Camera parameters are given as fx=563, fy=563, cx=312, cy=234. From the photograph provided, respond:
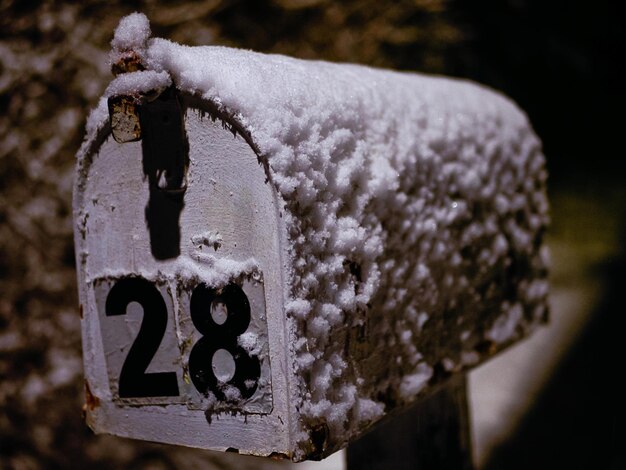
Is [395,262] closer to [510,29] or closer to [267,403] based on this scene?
[267,403]

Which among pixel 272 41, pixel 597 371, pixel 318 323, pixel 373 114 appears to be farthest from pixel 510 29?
pixel 318 323

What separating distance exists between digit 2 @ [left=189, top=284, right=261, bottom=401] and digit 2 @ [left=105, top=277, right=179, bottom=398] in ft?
0.22

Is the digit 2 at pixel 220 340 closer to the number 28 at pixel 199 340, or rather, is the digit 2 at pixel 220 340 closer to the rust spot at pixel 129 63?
the number 28 at pixel 199 340

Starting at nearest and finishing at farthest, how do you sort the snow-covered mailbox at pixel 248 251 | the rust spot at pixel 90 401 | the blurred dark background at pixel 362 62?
1. the snow-covered mailbox at pixel 248 251
2. the rust spot at pixel 90 401
3. the blurred dark background at pixel 362 62

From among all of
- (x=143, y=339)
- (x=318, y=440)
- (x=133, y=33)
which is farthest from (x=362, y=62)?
(x=318, y=440)

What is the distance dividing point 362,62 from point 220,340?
2.80m

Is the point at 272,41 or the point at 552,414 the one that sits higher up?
the point at 272,41

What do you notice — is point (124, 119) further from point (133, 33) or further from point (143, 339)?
point (143, 339)

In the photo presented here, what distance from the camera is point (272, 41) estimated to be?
120 inches

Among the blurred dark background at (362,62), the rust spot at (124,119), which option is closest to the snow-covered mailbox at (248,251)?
the rust spot at (124,119)

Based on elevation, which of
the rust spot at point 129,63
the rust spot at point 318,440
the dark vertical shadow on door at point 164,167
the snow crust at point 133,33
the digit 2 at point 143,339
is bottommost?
the rust spot at point 318,440

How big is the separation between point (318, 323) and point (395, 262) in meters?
0.31

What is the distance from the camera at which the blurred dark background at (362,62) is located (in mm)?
2471

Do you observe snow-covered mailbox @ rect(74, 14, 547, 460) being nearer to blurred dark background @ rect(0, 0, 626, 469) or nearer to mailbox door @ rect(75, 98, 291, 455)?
mailbox door @ rect(75, 98, 291, 455)
